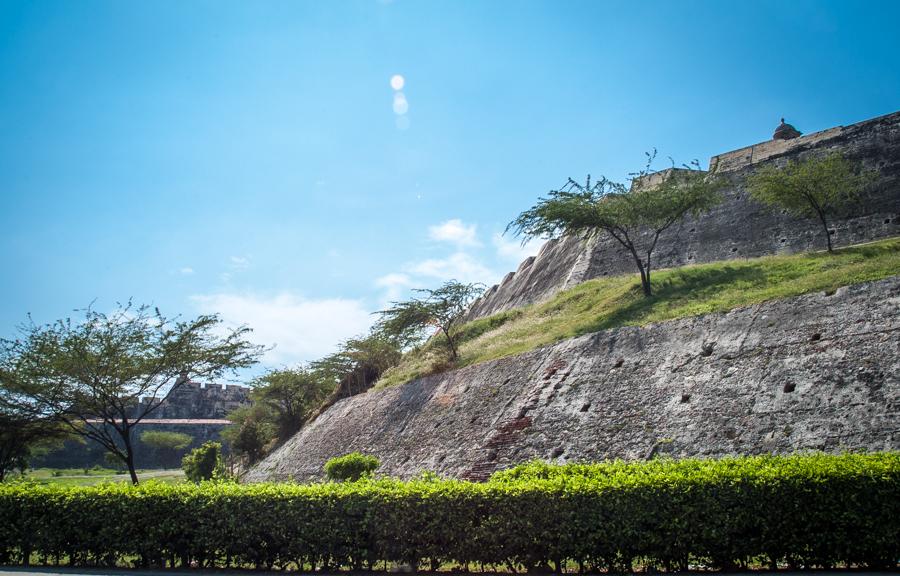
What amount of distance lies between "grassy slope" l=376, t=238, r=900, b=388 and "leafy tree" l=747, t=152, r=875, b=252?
2.36m

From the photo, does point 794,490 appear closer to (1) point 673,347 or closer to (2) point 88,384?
(1) point 673,347

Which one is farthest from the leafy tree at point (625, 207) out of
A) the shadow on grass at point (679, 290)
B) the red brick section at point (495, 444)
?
the red brick section at point (495, 444)

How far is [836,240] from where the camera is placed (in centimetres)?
2403

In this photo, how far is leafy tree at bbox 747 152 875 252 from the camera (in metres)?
22.7

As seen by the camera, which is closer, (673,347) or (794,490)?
(794,490)

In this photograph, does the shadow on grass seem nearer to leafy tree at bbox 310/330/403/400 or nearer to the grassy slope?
the grassy slope

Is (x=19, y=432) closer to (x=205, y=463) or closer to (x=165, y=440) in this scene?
(x=205, y=463)

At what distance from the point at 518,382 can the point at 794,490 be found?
10632mm

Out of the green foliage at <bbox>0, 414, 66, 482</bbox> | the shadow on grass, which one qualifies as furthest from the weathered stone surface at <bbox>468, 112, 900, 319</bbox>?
the green foliage at <bbox>0, 414, 66, 482</bbox>

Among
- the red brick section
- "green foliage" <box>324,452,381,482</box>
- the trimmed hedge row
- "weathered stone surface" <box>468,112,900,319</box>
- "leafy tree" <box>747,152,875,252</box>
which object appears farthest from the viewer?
"weathered stone surface" <box>468,112,900,319</box>

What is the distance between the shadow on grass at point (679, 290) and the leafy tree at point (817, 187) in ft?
13.6

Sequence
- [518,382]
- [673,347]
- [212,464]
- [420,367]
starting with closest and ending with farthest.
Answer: [673,347]
[518,382]
[420,367]
[212,464]

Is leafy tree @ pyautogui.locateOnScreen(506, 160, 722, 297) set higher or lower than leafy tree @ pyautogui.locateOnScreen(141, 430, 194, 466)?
higher

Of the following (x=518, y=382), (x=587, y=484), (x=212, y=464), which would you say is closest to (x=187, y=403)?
(x=212, y=464)
